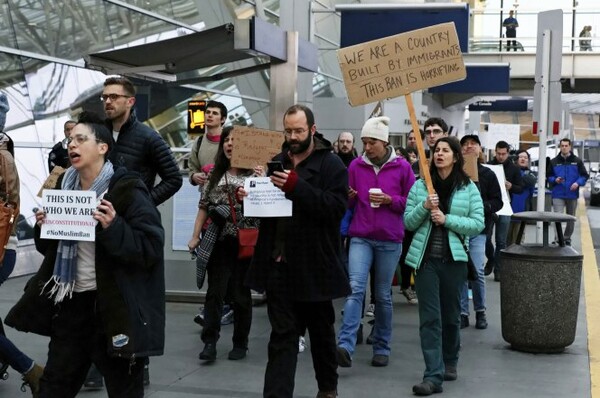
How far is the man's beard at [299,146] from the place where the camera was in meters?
5.80

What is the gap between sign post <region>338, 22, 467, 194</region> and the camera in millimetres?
6941

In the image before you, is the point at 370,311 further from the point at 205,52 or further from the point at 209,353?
the point at 205,52

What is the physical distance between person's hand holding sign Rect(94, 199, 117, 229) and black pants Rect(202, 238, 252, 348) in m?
3.06

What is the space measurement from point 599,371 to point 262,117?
13.8 metres

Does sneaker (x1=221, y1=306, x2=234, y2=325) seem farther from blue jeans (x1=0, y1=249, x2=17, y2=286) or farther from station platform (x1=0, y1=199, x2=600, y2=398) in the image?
blue jeans (x1=0, y1=249, x2=17, y2=286)

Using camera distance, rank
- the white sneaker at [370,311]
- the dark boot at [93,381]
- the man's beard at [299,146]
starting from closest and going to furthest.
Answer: the man's beard at [299,146], the dark boot at [93,381], the white sneaker at [370,311]

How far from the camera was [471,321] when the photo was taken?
9.62m

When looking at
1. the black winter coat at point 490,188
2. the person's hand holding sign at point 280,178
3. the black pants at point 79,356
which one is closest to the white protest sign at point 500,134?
the black winter coat at point 490,188

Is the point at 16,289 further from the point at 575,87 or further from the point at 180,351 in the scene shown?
the point at 575,87

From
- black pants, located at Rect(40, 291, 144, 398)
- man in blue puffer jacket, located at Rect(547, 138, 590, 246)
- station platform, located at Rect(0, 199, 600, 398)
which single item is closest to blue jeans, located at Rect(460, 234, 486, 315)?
station platform, located at Rect(0, 199, 600, 398)

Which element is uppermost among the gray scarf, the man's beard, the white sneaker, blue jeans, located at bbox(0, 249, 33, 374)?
the man's beard

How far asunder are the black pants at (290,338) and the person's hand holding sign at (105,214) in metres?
1.56

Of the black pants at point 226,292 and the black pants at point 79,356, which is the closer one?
the black pants at point 79,356

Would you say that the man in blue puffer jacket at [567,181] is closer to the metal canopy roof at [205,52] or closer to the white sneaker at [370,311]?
the white sneaker at [370,311]
